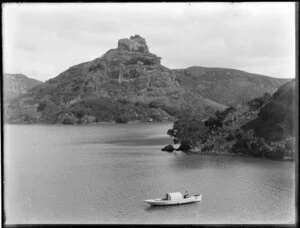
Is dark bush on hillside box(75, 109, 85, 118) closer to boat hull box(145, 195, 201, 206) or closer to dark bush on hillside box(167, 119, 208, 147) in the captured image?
dark bush on hillside box(167, 119, 208, 147)

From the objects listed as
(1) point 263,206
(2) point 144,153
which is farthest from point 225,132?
(1) point 263,206

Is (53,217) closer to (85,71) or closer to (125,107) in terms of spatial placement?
(125,107)

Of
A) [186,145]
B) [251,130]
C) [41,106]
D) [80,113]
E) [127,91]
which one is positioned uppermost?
[127,91]

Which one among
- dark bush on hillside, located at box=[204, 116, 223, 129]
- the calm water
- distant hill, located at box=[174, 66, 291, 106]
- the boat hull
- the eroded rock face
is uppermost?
the eroded rock face

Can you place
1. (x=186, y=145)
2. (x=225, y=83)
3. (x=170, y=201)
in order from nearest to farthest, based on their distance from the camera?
(x=170, y=201) → (x=186, y=145) → (x=225, y=83)

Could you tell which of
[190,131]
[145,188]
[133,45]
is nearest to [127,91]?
[133,45]

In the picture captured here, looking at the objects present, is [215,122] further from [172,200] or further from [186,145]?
[172,200]

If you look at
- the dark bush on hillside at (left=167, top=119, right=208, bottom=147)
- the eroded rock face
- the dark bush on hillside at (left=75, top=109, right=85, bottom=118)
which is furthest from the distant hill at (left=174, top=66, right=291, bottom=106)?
the dark bush on hillside at (left=167, top=119, right=208, bottom=147)

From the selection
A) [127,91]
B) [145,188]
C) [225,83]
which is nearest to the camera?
[145,188]
